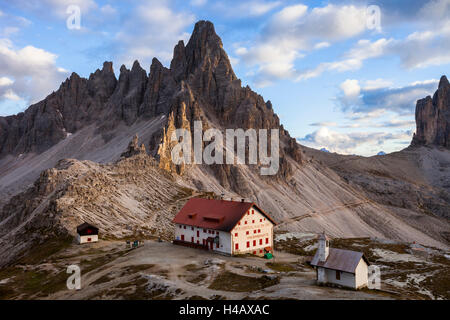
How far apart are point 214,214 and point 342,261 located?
28.0 meters

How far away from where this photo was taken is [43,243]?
240 feet

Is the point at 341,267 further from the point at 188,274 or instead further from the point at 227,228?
the point at 227,228

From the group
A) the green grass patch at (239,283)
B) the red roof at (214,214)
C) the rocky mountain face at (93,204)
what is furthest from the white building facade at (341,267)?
the rocky mountain face at (93,204)

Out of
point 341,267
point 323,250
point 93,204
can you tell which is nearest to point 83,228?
point 93,204

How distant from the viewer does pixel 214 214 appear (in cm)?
6662

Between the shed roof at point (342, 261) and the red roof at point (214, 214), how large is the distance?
20.1m

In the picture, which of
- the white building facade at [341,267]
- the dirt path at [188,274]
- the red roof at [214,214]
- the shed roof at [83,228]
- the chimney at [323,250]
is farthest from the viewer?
the shed roof at [83,228]

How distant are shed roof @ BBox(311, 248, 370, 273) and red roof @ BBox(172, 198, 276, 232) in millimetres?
20087

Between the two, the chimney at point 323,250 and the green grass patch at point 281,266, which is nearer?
the chimney at point 323,250

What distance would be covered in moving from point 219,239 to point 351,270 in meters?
26.2

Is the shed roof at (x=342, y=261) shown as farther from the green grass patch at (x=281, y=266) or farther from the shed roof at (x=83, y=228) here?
the shed roof at (x=83, y=228)

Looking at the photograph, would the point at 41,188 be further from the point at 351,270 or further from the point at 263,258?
the point at 351,270

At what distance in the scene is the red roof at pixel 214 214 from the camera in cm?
6350
